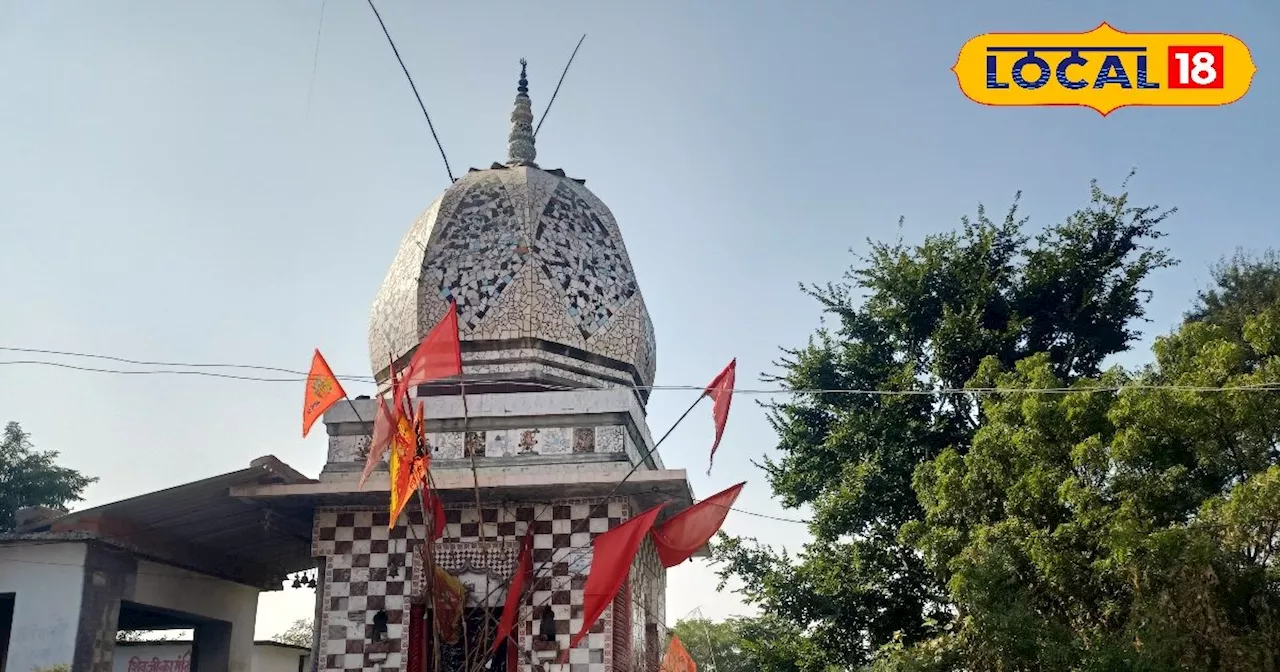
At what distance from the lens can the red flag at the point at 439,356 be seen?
1068 cm

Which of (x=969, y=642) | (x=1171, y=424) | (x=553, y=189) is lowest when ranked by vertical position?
(x=969, y=642)

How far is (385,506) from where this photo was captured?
1234cm

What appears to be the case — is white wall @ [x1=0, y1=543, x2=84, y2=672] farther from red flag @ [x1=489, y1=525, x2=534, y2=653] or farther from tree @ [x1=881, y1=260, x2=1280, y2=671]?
tree @ [x1=881, y1=260, x2=1280, y2=671]

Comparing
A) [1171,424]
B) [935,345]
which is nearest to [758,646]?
[935,345]

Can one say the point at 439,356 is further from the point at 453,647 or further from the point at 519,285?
the point at 519,285

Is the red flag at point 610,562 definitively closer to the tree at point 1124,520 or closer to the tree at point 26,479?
the tree at point 1124,520

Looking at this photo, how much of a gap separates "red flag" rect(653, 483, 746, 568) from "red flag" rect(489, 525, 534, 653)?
153 cm

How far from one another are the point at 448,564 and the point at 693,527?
9.32ft

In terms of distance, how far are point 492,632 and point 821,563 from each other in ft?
22.3

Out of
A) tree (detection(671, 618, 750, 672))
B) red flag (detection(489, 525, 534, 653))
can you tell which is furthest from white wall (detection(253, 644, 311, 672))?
tree (detection(671, 618, 750, 672))

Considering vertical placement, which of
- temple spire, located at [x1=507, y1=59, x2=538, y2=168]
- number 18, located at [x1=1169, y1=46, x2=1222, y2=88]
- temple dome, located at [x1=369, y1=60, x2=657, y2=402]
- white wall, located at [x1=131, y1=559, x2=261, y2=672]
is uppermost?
temple spire, located at [x1=507, y1=59, x2=538, y2=168]

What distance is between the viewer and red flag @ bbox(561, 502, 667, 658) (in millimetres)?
9984

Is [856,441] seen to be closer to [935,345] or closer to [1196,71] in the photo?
[935,345]

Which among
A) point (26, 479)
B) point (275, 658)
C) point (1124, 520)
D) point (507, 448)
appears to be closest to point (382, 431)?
point (507, 448)
